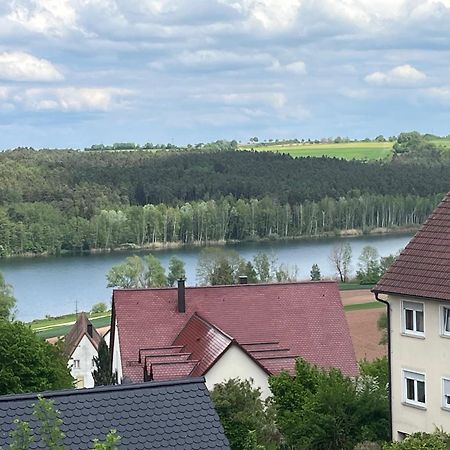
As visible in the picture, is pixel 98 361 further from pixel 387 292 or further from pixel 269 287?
pixel 387 292

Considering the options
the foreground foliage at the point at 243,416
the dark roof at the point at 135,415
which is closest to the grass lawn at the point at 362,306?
the foreground foliage at the point at 243,416

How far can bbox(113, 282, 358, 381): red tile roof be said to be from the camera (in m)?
31.4

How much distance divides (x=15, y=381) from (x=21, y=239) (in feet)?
382

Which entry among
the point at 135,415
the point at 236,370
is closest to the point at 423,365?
the point at 236,370

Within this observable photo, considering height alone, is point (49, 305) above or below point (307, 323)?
below

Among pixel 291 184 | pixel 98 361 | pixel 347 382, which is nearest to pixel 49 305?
pixel 98 361

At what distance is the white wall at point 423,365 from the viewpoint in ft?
69.0

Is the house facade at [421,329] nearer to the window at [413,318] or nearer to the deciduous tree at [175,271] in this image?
the window at [413,318]

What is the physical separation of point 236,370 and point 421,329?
8.14 metres

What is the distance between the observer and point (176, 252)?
5325 inches

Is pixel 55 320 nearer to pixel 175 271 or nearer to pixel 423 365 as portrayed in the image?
pixel 175 271

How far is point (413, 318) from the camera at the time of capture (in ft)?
71.2

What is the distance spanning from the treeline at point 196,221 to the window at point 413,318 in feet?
394

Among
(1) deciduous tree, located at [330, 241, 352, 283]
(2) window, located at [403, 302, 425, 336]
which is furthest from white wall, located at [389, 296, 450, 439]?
(1) deciduous tree, located at [330, 241, 352, 283]
